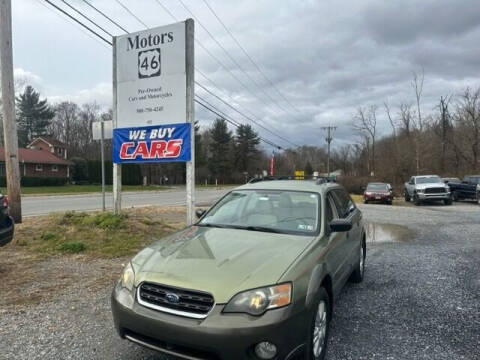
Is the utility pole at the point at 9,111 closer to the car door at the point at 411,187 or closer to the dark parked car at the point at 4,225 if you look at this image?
the dark parked car at the point at 4,225

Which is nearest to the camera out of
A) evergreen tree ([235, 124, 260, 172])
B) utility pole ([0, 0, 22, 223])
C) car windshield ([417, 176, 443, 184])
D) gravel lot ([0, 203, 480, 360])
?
gravel lot ([0, 203, 480, 360])

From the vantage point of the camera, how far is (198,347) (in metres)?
2.37

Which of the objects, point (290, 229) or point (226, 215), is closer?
point (290, 229)

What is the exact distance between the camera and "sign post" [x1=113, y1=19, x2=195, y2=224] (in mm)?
8320

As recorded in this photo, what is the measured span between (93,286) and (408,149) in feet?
140

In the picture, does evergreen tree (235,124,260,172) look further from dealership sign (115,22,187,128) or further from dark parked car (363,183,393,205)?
dealership sign (115,22,187,128)

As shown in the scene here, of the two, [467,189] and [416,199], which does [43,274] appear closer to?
[416,199]

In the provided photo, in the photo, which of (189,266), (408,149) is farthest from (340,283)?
(408,149)

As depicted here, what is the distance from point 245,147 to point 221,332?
248 feet

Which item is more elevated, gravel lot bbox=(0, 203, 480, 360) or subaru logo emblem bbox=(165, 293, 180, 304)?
subaru logo emblem bbox=(165, 293, 180, 304)

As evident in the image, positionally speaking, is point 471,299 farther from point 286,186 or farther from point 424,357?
point 286,186

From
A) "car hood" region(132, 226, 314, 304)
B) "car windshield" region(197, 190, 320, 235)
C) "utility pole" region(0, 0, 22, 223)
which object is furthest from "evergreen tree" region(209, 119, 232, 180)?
"car hood" region(132, 226, 314, 304)

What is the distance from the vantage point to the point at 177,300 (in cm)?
253

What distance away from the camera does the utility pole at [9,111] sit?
888cm
